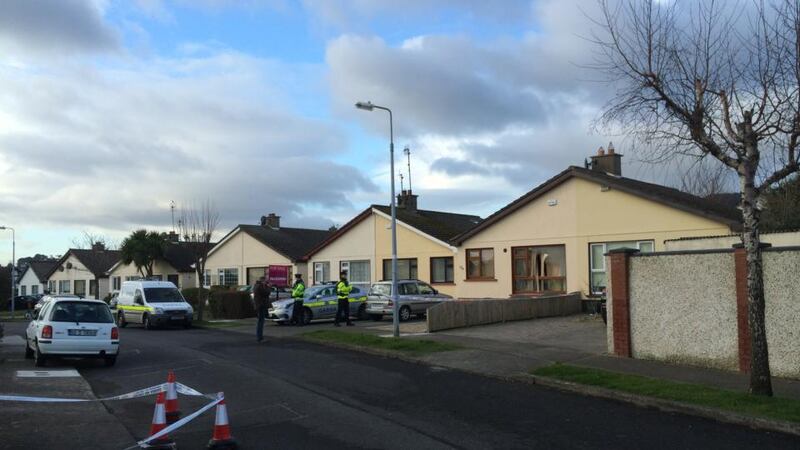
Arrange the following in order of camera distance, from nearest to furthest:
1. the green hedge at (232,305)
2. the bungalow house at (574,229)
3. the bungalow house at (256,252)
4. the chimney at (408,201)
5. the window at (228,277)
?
the bungalow house at (574,229), the green hedge at (232,305), the chimney at (408,201), the bungalow house at (256,252), the window at (228,277)

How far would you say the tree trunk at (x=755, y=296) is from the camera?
9352 mm

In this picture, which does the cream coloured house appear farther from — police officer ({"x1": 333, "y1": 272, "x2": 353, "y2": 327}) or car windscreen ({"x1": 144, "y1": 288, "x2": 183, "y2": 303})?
police officer ({"x1": 333, "y1": 272, "x2": 353, "y2": 327})

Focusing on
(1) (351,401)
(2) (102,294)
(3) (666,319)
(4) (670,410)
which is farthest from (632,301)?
(2) (102,294)

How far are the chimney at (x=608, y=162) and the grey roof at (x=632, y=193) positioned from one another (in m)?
1.42

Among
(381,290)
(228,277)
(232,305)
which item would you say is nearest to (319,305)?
(381,290)

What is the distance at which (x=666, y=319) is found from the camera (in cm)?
1295

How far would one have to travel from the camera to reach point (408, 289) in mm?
25438

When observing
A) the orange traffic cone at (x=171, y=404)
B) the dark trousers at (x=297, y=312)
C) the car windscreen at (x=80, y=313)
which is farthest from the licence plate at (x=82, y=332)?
the dark trousers at (x=297, y=312)

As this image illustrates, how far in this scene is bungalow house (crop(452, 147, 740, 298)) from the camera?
22.5 meters

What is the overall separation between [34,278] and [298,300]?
71389mm

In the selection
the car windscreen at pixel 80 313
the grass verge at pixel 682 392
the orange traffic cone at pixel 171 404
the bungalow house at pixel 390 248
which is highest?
the bungalow house at pixel 390 248

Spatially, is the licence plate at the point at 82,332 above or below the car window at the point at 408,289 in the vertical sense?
below

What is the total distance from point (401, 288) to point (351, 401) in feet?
49.7

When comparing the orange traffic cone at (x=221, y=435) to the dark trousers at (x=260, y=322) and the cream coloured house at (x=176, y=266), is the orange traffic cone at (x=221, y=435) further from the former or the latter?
the cream coloured house at (x=176, y=266)
